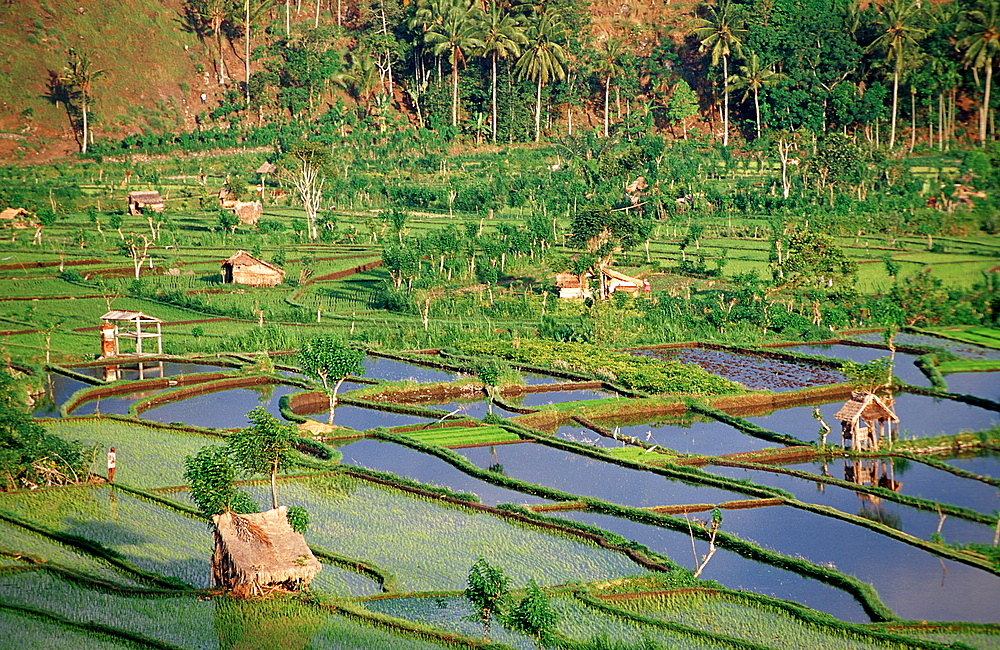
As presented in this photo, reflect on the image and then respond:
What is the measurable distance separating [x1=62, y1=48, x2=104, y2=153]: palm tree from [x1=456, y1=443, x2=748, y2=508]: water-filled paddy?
41.9 m

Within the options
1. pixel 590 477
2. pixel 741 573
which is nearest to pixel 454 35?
pixel 590 477

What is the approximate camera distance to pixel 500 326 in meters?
35.7

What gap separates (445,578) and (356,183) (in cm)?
3975

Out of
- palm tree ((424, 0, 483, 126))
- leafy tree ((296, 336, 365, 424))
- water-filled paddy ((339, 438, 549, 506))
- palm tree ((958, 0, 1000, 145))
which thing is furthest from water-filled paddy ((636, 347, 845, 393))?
palm tree ((424, 0, 483, 126))

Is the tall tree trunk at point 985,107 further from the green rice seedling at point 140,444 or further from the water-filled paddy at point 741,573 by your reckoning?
the green rice seedling at point 140,444

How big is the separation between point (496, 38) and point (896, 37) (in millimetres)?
19813

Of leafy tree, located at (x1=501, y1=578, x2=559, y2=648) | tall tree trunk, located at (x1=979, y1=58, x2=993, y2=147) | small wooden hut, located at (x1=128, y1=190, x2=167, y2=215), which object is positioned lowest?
leafy tree, located at (x1=501, y1=578, x2=559, y2=648)

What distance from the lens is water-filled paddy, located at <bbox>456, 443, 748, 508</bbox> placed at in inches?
894

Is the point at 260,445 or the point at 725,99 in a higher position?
the point at 725,99

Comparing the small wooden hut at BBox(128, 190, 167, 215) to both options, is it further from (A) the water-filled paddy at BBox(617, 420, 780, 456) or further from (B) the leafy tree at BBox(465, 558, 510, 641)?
(B) the leafy tree at BBox(465, 558, 510, 641)

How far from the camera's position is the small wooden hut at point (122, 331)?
32094 millimetres

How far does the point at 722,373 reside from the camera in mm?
31109

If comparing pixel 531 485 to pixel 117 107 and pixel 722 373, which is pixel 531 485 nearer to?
pixel 722 373

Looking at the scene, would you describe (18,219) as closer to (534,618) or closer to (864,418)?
(864,418)
